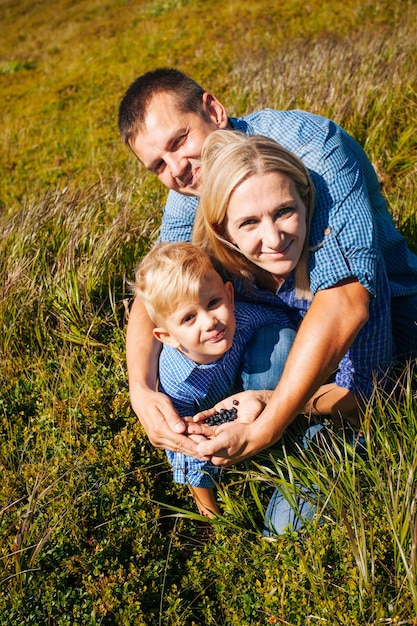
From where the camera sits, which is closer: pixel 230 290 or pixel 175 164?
pixel 230 290

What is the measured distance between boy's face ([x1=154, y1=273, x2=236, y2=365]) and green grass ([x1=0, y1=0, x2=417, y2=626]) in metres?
0.57

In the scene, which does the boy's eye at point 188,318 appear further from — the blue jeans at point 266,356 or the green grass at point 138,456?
the green grass at point 138,456

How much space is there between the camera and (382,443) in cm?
247

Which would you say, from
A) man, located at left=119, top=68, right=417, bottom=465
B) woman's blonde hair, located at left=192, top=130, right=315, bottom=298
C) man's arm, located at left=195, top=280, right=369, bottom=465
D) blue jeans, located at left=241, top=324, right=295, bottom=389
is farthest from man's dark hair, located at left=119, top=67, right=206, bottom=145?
man's arm, located at left=195, top=280, right=369, bottom=465

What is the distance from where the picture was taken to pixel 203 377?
2.89 m

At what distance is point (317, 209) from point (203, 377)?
0.95 metres

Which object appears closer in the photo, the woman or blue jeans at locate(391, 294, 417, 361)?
the woman

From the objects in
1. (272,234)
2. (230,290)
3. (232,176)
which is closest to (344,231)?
(272,234)

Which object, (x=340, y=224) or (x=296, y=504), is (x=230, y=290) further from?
(x=296, y=504)

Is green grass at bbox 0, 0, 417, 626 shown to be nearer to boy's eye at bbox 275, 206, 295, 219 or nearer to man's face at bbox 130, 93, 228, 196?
boy's eye at bbox 275, 206, 295, 219

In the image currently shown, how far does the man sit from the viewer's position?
2.45 meters

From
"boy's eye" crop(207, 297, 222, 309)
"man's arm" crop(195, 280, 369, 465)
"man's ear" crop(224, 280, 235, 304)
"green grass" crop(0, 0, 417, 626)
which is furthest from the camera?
"man's ear" crop(224, 280, 235, 304)

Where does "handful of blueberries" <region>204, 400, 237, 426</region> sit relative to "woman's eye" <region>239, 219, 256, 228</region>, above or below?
below

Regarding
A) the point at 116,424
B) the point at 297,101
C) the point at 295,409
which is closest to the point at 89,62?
the point at 297,101
